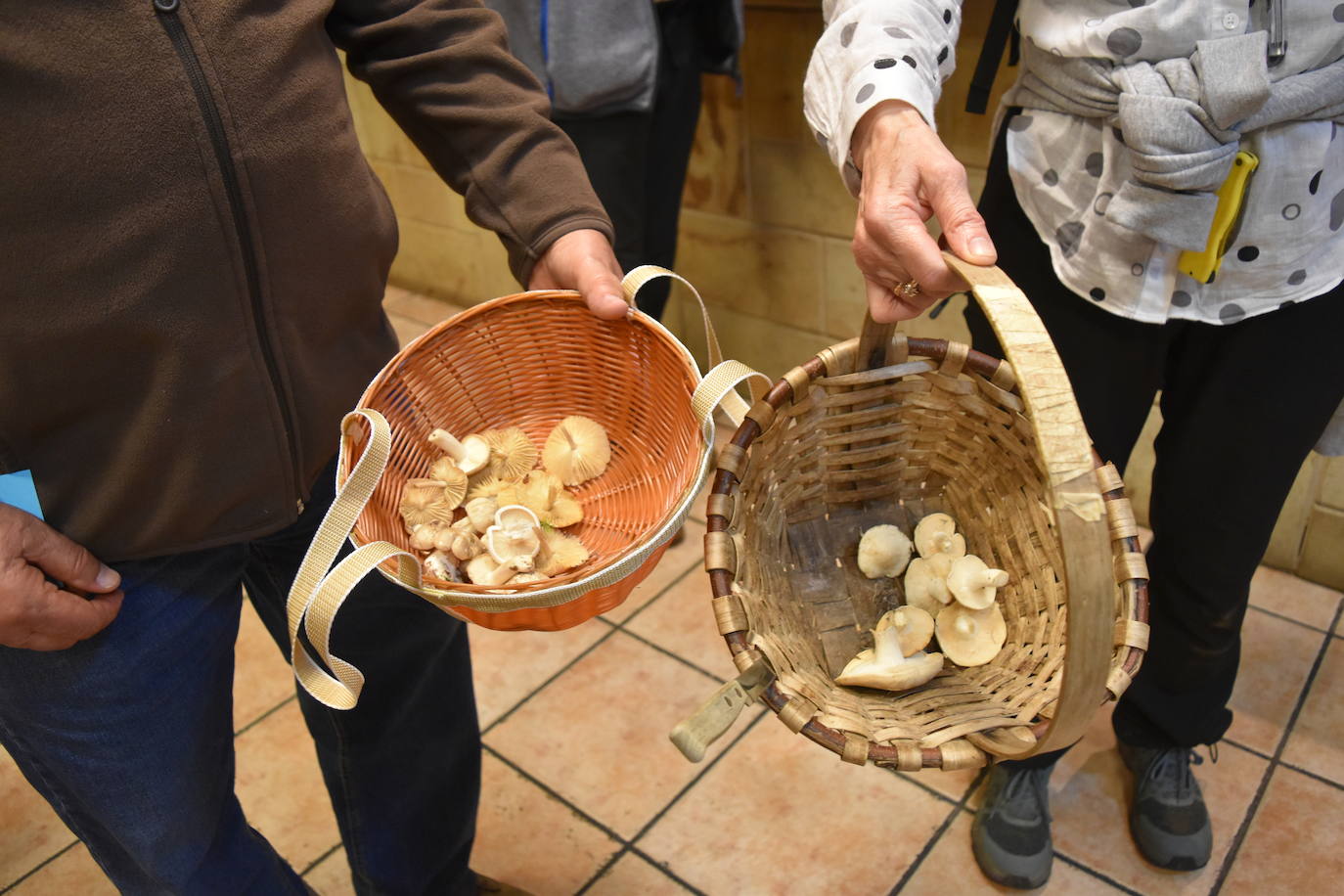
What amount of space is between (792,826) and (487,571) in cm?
72

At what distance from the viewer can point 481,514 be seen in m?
0.89

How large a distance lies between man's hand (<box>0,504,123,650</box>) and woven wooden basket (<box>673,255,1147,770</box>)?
0.44 m

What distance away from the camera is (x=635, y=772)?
4.68 ft

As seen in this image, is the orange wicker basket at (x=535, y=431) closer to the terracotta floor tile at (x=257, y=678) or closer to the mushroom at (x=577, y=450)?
the mushroom at (x=577, y=450)

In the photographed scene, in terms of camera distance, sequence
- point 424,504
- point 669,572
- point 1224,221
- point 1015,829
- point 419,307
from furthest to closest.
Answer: point 419,307
point 669,572
point 1015,829
point 424,504
point 1224,221

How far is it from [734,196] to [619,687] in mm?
1040

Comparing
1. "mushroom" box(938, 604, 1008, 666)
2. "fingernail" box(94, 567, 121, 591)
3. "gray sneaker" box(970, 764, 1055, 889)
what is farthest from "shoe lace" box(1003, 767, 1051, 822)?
"fingernail" box(94, 567, 121, 591)

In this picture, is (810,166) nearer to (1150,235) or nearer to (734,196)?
(734,196)

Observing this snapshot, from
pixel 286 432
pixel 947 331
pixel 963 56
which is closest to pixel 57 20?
pixel 286 432

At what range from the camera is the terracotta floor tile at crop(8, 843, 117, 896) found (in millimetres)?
1342

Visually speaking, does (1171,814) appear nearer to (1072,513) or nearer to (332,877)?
(1072,513)

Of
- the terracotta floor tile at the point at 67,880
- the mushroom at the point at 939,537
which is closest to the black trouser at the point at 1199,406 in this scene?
the mushroom at the point at 939,537

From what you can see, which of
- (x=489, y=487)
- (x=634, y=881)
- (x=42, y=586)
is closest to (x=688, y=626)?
(x=634, y=881)

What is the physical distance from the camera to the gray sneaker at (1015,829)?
4.00 ft
